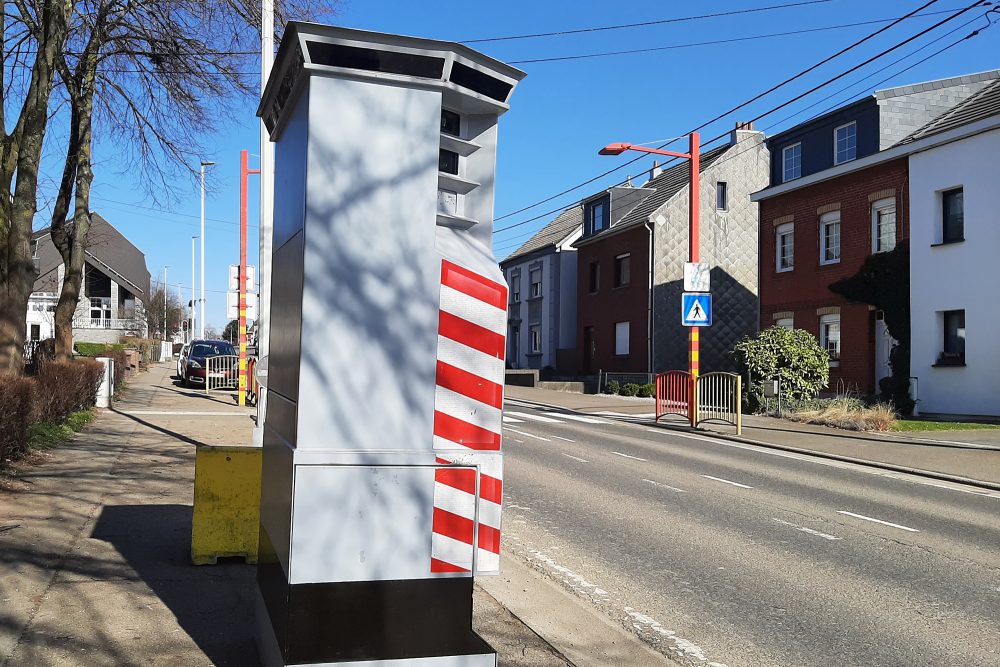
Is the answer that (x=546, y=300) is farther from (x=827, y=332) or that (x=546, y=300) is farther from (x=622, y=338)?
(x=827, y=332)

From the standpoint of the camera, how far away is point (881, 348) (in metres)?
25.3

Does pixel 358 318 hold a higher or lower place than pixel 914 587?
higher

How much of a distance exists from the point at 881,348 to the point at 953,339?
2.80 meters

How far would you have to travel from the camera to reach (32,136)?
14312 mm

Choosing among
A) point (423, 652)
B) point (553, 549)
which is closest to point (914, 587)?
point (553, 549)

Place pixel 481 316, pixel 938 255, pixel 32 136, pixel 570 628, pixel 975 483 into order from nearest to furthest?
pixel 481 316, pixel 570 628, pixel 975 483, pixel 32 136, pixel 938 255

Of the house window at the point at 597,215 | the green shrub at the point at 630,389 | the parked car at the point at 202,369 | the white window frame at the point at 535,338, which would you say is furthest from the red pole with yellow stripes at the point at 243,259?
the white window frame at the point at 535,338

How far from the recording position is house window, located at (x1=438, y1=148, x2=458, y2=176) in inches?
159

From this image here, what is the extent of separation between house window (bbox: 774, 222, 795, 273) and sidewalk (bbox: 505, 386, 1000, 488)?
9126 millimetres

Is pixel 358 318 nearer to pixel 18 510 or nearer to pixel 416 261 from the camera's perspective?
pixel 416 261

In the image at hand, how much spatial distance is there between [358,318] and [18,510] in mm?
5454

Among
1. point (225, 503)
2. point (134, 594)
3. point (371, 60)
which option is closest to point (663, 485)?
point (225, 503)

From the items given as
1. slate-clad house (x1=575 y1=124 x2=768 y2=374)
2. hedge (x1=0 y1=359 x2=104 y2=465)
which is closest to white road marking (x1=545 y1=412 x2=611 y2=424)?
hedge (x1=0 y1=359 x2=104 y2=465)

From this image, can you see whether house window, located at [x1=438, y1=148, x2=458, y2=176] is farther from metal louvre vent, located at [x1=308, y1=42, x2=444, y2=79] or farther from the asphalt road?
the asphalt road
